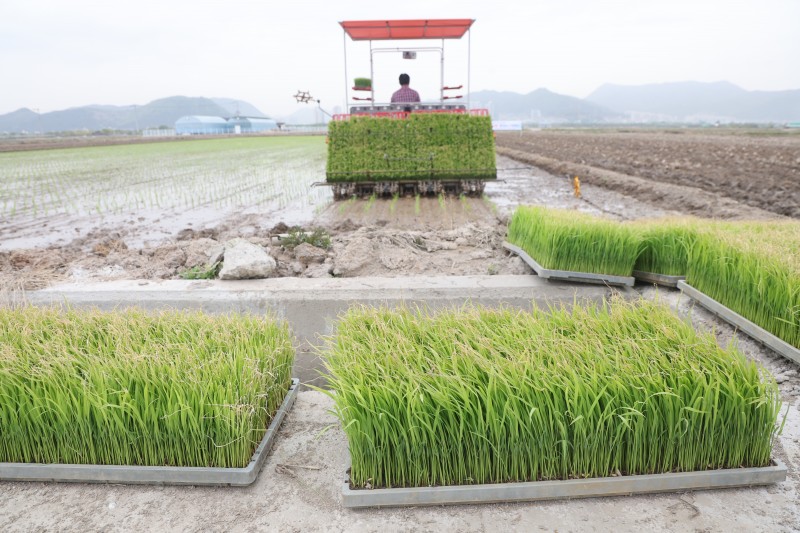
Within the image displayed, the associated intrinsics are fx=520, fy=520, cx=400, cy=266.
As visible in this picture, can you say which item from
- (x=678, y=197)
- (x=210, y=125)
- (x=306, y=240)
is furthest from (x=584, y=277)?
(x=210, y=125)

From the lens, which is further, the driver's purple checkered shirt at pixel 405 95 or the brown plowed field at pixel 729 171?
the driver's purple checkered shirt at pixel 405 95

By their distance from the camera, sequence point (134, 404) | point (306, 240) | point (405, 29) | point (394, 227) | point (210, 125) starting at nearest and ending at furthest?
point (134, 404) → point (306, 240) → point (394, 227) → point (405, 29) → point (210, 125)

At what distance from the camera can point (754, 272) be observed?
3.70 metres

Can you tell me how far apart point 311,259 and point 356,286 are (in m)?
1.44

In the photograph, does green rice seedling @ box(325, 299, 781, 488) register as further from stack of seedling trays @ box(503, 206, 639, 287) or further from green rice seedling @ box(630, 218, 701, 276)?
green rice seedling @ box(630, 218, 701, 276)

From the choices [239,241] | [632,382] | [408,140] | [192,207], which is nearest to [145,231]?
[192,207]

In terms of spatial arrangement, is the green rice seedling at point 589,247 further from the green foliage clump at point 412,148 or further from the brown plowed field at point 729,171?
the brown plowed field at point 729,171

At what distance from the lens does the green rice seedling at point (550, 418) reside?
2221 mm

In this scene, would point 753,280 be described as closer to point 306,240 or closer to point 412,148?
point 306,240

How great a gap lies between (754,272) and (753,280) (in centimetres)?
8

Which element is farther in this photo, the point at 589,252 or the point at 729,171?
the point at 729,171

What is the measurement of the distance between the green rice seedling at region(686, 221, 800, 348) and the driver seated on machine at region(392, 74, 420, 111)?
921 cm

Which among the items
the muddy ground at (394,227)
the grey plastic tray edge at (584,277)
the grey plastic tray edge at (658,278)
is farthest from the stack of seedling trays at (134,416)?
the grey plastic tray edge at (658,278)

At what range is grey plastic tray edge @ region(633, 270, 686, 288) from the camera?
4789 millimetres
